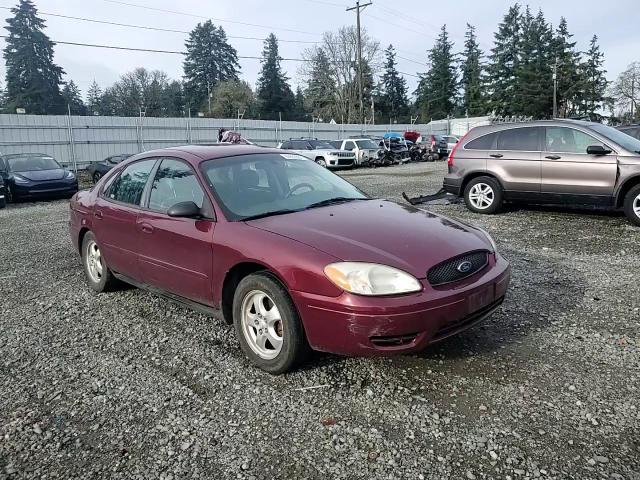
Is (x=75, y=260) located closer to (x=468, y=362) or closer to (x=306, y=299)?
(x=306, y=299)

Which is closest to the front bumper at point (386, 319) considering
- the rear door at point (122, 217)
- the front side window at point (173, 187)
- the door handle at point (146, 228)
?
the front side window at point (173, 187)

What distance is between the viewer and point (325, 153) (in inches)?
940

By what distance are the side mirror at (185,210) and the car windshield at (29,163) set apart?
14329 millimetres

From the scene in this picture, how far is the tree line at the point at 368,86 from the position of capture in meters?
63.6

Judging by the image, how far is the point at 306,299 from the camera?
302 centimetres

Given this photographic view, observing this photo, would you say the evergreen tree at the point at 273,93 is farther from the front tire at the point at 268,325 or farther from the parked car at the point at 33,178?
the front tire at the point at 268,325

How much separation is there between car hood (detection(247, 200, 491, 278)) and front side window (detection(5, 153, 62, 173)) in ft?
49.2

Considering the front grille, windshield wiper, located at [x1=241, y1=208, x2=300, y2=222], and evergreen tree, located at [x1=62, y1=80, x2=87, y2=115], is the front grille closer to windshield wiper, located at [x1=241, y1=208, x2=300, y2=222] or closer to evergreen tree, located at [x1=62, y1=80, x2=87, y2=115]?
windshield wiper, located at [x1=241, y1=208, x2=300, y2=222]

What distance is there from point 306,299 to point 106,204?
114 inches

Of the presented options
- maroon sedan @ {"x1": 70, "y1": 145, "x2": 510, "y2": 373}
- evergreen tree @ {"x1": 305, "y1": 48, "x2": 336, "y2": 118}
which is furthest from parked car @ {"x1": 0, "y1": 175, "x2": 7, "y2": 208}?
evergreen tree @ {"x1": 305, "y1": 48, "x2": 336, "y2": 118}

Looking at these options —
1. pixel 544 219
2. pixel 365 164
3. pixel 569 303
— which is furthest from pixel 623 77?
pixel 569 303

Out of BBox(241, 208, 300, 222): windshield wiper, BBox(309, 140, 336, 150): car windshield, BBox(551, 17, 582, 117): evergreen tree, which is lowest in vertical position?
BBox(241, 208, 300, 222): windshield wiper

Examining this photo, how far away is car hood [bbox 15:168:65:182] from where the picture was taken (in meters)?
15.0

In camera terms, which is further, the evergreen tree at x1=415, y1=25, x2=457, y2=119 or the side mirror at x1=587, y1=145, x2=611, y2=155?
the evergreen tree at x1=415, y1=25, x2=457, y2=119
